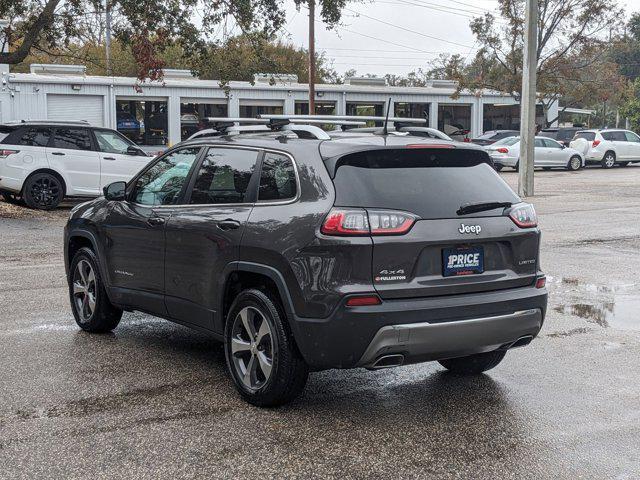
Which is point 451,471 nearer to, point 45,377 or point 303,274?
point 303,274

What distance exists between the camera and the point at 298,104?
3559 cm

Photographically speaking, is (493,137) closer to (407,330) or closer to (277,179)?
(277,179)

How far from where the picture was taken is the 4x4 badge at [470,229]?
4912 millimetres

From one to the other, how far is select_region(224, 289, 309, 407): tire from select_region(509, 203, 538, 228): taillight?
5.05 ft

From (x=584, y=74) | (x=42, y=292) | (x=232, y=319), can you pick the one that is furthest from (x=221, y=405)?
(x=584, y=74)

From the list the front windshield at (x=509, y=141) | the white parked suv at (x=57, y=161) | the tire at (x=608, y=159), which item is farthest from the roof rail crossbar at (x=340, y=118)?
the tire at (x=608, y=159)

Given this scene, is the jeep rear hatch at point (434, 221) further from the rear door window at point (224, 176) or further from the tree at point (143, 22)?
the tree at point (143, 22)

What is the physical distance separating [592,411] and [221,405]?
2.24 metres

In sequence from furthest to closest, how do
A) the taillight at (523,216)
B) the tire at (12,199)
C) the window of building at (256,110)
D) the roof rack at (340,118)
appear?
the window of building at (256,110) → the tire at (12,199) → the roof rack at (340,118) → the taillight at (523,216)

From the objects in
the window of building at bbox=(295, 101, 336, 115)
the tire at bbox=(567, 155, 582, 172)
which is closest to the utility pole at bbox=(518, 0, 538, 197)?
the tire at bbox=(567, 155, 582, 172)

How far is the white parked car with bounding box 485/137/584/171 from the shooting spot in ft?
107

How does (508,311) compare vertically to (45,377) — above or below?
above

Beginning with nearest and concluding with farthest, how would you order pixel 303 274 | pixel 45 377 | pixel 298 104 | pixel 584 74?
pixel 303 274 → pixel 45 377 → pixel 298 104 → pixel 584 74

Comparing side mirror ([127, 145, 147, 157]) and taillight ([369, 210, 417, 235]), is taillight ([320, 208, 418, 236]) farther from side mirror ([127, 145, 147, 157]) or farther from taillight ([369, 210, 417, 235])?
side mirror ([127, 145, 147, 157])
